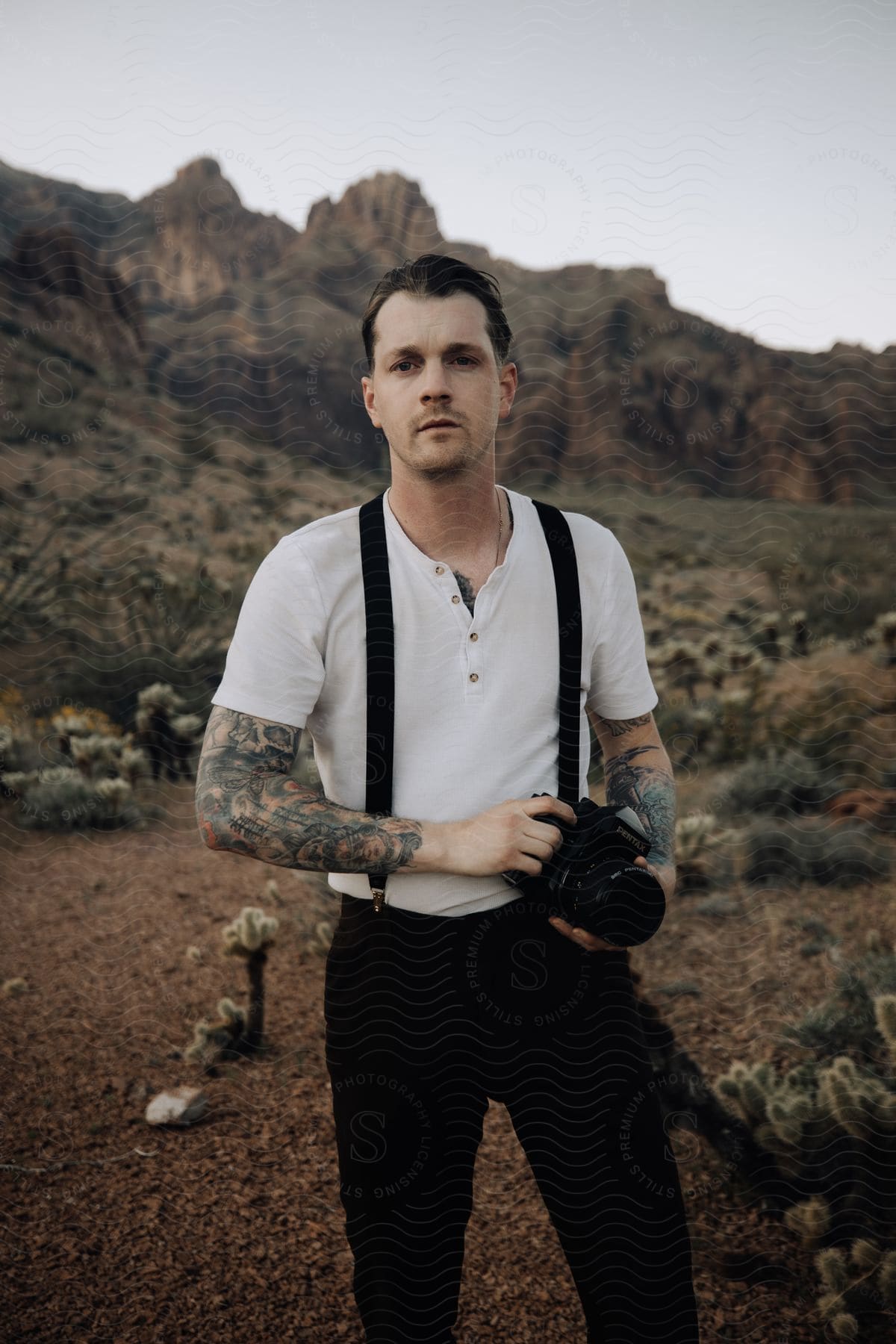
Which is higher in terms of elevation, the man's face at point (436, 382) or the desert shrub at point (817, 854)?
the man's face at point (436, 382)

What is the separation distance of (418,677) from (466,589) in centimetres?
19

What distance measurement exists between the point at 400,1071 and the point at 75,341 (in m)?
13.1

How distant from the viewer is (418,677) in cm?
150

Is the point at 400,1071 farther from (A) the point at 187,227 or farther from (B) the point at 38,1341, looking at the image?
(A) the point at 187,227

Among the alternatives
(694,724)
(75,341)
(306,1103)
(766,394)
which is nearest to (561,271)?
(766,394)

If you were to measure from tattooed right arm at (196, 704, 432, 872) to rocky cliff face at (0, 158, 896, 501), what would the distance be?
9.90 m

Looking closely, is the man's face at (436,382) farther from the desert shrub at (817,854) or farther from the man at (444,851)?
the desert shrub at (817,854)

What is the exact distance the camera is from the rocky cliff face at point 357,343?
1150 cm

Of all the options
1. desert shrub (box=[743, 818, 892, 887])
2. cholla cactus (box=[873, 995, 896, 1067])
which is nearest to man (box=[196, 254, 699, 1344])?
cholla cactus (box=[873, 995, 896, 1067])

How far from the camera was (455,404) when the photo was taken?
4.96ft

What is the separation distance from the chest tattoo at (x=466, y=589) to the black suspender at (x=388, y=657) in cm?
14

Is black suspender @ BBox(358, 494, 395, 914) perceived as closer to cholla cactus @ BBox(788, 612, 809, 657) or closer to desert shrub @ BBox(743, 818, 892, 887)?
desert shrub @ BBox(743, 818, 892, 887)

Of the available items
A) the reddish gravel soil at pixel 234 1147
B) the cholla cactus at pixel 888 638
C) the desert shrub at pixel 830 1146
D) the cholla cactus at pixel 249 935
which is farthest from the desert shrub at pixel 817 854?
the cholla cactus at pixel 249 935

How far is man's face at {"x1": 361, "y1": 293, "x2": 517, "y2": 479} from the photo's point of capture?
151 centimetres
